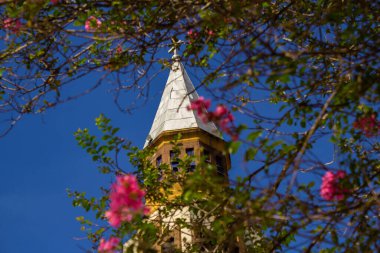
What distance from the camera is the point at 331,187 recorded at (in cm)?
402

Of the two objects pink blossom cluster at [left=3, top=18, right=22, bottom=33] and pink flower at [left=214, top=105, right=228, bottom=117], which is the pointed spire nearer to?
pink blossom cluster at [left=3, top=18, right=22, bottom=33]

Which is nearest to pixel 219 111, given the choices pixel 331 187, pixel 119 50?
pixel 331 187

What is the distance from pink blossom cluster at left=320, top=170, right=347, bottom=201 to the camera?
4.01 m

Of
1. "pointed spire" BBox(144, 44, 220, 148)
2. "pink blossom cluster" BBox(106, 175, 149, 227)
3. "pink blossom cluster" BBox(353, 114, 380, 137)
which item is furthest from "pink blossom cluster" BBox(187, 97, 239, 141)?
"pointed spire" BBox(144, 44, 220, 148)

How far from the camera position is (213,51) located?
6246mm

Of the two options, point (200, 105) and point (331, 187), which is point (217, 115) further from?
point (331, 187)

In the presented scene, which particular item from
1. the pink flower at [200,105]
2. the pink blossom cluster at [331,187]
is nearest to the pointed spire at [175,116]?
the pink blossom cluster at [331,187]

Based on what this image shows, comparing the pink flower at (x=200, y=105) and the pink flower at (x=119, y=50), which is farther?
the pink flower at (x=119, y=50)

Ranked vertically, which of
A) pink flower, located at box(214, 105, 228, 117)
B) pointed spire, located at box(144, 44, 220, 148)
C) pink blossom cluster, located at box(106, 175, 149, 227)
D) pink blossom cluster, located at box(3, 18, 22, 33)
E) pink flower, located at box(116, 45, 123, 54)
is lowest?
pink blossom cluster, located at box(106, 175, 149, 227)

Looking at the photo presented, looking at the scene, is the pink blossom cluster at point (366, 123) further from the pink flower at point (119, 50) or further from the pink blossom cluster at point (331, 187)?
the pink flower at point (119, 50)

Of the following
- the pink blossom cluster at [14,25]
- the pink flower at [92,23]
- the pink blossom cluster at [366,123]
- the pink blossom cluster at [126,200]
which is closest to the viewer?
the pink blossom cluster at [126,200]

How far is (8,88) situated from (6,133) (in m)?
1.05

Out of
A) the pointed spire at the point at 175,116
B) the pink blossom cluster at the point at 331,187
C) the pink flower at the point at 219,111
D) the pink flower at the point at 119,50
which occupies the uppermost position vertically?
the pointed spire at the point at 175,116

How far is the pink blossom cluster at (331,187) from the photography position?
4.01 meters
